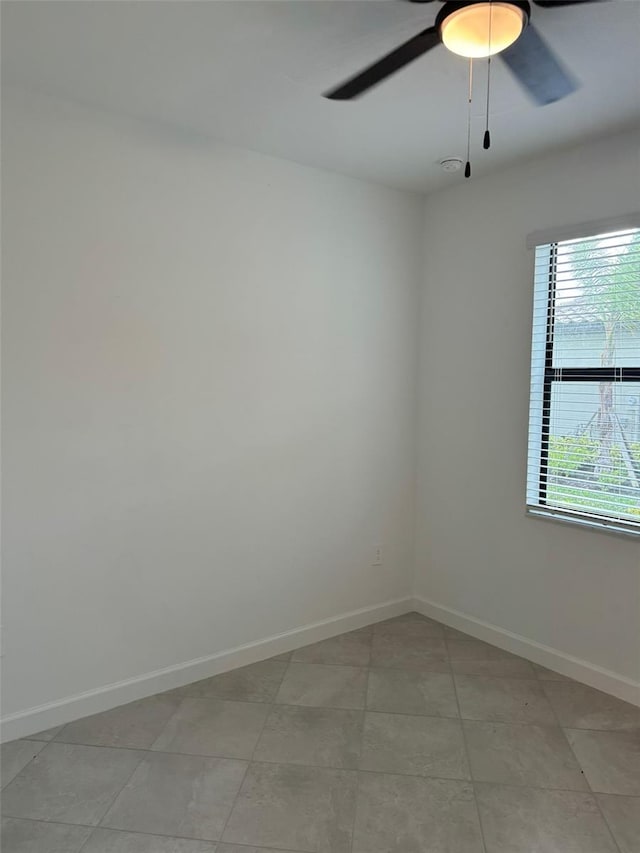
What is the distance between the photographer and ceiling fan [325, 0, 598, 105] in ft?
4.75

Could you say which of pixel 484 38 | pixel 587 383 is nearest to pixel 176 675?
pixel 587 383

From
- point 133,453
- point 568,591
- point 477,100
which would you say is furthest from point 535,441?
point 133,453

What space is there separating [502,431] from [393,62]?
78.8 inches

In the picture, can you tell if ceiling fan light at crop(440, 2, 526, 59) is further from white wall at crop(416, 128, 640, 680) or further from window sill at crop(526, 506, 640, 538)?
window sill at crop(526, 506, 640, 538)

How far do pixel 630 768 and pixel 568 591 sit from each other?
832 millimetres

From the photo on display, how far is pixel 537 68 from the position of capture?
1.71 m

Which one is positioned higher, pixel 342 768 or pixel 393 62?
pixel 393 62

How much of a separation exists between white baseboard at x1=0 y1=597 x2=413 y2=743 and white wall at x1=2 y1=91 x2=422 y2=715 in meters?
0.05

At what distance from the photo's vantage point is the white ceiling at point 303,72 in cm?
168

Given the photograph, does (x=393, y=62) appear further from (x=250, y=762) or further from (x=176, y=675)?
(x=176, y=675)

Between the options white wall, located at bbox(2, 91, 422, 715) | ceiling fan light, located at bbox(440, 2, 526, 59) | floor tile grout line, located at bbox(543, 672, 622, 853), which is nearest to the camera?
ceiling fan light, located at bbox(440, 2, 526, 59)

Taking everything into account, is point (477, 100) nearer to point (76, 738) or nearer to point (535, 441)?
point (535, 441)

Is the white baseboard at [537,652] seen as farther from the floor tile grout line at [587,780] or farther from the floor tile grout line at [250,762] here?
the floor tile grout line at [250,762]

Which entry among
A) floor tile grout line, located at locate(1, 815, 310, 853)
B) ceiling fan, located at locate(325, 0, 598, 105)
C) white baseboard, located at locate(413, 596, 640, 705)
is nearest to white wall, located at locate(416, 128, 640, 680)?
white baseboard, located at locate(413, 596, 640, 705)
